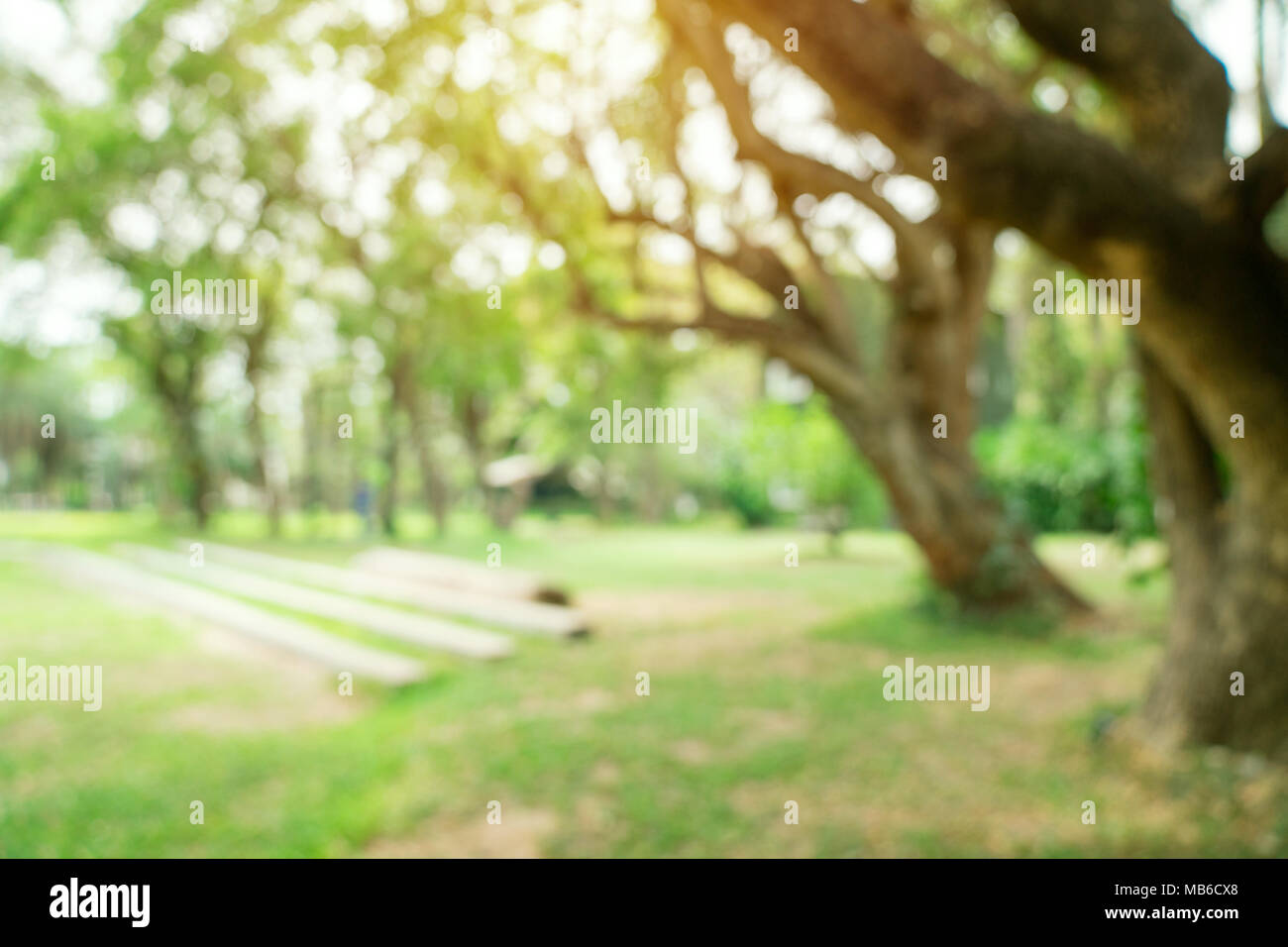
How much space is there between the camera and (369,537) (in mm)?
16797

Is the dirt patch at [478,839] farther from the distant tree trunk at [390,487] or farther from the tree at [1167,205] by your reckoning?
the distant tree trunk at [390,487]

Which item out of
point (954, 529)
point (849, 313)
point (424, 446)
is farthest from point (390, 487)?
point (954, 529)

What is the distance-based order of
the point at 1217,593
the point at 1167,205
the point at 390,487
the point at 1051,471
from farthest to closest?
the point at 390,487
the point at 1051,471
the point at 1217,593
the point at 1167,205

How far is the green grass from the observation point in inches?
139

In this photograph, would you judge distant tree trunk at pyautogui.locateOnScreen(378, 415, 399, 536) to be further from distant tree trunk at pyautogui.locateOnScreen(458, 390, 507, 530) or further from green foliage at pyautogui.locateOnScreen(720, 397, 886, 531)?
green foliage at pyautogui.locateOnScreen(720, 397, 886, 531)

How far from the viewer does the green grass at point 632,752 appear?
3539 millimetres

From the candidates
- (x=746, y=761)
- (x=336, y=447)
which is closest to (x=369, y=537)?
(x=336, y=447)

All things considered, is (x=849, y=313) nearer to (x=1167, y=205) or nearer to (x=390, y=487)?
(x=1167, y=205)

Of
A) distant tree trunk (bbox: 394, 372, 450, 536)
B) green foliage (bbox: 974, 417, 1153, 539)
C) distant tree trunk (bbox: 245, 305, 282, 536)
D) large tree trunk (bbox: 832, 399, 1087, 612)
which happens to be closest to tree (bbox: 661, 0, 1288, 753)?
large tree trunk (bbox: 832, 399, 1087, 612)

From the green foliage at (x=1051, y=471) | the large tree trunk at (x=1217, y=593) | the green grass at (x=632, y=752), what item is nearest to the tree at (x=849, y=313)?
the green grass at (x=632, y=752)

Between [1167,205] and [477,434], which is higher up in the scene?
[477,434]

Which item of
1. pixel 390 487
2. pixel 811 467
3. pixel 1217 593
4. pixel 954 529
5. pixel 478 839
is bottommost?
pixel 478 839

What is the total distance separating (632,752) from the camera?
466cm

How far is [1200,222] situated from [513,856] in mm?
3393
